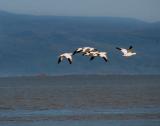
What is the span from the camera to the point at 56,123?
153 ft

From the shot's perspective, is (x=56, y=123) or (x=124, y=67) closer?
(x=56, y=123)

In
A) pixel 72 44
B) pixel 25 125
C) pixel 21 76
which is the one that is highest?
pixel 72 44

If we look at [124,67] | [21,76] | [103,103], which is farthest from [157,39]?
[103,103]

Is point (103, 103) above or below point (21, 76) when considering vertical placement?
below

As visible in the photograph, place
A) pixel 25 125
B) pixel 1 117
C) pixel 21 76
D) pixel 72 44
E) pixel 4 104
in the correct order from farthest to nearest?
pixel 72 44
pixel 21 76
pixel 4 104
pixel 1 117
pixel 25 125

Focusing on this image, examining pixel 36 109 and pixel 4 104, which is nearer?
pixel 36 109

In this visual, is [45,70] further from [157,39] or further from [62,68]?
[157,39]

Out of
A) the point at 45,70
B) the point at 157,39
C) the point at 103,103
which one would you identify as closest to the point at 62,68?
the point at 45,70

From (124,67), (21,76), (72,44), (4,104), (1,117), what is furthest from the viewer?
(72,44)

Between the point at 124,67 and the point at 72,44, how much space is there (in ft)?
83.6

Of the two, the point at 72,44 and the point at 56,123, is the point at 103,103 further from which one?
the point at 72,44

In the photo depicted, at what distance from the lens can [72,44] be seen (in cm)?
19450

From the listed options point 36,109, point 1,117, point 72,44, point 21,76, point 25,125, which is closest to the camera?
point 25,125

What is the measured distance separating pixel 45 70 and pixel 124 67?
43.5 ft
